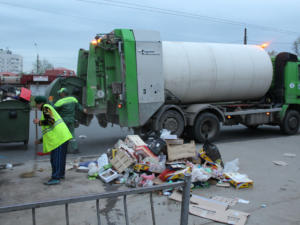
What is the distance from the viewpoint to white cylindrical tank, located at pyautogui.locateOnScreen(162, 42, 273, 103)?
8383 millimetres

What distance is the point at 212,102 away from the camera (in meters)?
9.50

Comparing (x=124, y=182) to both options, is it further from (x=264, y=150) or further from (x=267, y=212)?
(x=264, y=150)

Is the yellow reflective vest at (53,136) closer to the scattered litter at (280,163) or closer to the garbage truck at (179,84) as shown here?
the garbage truck at (179,84)

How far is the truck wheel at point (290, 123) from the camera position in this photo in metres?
10.3

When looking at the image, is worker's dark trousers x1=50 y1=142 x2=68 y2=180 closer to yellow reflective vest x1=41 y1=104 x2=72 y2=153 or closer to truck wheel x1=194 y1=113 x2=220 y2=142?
yellow reflective vest x1=41 y1=104 x2=72 y2=153

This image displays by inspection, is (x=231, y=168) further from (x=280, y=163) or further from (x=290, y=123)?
(x=290, y=123)

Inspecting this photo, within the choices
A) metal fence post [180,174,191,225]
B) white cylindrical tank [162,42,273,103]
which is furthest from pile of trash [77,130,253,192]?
white cylindrical tank [162,42,273,103]

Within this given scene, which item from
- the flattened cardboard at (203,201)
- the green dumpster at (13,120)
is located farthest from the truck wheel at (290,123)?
the green dumpster at (13,120)

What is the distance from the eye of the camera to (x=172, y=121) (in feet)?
27.2

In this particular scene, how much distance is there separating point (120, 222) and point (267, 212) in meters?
1.88

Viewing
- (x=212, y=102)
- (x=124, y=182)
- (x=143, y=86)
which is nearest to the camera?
(x=124, y=182)

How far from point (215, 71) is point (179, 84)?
1228mm

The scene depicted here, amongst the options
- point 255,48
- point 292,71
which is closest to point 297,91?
point 292,71

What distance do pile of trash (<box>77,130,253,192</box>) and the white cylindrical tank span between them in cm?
270
